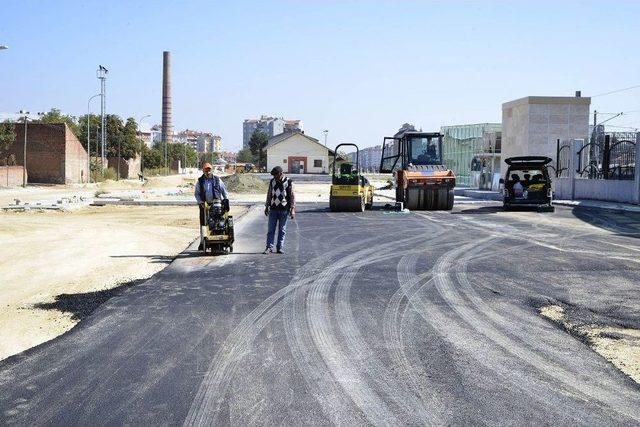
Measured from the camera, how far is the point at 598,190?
31.2 m

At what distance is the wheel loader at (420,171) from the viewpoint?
27.2 metres

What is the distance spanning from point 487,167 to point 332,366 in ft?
140

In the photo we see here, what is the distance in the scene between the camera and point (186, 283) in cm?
1047

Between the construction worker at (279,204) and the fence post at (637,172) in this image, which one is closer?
the construction worker at (279,204)

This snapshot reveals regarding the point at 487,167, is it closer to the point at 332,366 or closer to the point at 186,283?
the point at 186,283

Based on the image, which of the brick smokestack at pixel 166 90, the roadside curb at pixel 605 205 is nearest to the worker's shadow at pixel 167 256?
the roadside curb at pixel 605 205

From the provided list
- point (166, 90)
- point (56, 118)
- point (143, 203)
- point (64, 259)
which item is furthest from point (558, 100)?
point (166, 90)

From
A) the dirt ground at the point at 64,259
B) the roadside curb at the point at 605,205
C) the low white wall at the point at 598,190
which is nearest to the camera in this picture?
the dirt ground at the point at 64,259

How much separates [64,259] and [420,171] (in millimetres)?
16965

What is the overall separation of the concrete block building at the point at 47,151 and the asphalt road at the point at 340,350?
47.5 meters

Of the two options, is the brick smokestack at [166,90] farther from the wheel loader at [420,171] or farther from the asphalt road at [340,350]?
the asphalt road at [340,350]

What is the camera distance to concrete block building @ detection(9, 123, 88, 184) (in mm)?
56062

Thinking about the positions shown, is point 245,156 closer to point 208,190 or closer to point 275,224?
point 275,224

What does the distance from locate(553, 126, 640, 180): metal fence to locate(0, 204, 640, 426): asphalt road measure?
1738 centimetres
